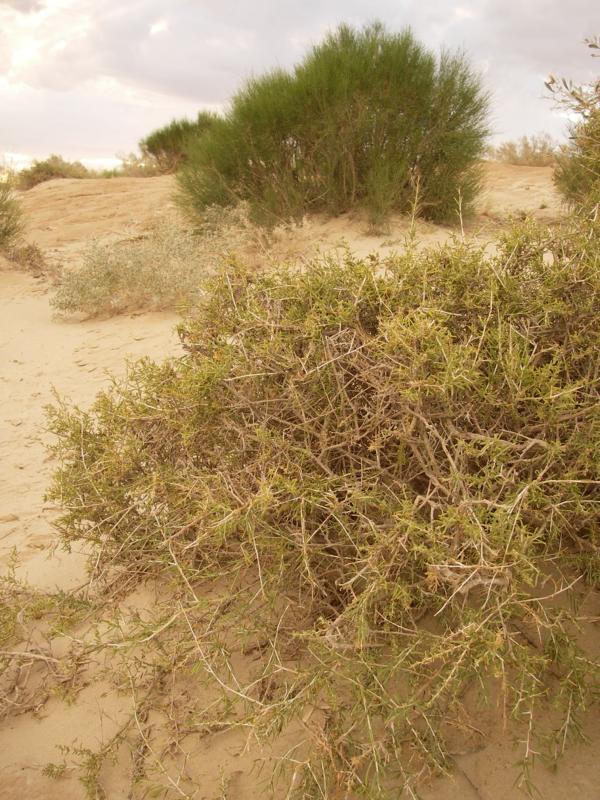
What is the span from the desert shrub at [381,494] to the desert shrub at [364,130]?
6.37 m

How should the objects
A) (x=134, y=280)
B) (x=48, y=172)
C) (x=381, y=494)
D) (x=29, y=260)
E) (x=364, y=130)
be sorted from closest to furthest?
1. (x=381, y=494)
2. (x=134, y=280)
3. (x=364, y=130)
4. (x=29, y=260)
5. (x=48, y=172)

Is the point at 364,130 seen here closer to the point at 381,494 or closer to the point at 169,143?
the point at 381,494

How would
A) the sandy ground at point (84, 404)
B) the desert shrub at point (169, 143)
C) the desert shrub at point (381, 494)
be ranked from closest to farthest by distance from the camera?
the desert shrub at point (381, 494), the sandy ground at point (84, 404), the desert shrub at point (169, 143)

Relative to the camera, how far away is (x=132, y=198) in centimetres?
1321

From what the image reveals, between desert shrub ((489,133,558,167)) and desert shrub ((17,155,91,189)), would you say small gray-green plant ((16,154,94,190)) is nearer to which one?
desert shrub ((17,155,91,189))

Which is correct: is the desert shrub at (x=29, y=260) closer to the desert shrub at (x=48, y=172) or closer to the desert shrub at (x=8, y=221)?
the desert shrub at (x=8, y=221)

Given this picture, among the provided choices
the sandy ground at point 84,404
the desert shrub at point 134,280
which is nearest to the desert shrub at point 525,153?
the sandy ground at point 84,404

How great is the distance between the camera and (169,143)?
60.4ft

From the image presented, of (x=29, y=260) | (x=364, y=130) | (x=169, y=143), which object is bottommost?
(x=29, y=260)

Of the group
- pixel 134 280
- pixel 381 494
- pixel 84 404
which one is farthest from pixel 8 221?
pixel 381 494

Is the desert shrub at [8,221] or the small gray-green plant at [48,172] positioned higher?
the small gray-green plant at [48,172]

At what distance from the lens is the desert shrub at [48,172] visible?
17656 millimetres

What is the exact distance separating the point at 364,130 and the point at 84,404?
18.1 feet

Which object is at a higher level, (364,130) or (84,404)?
(364,130)
